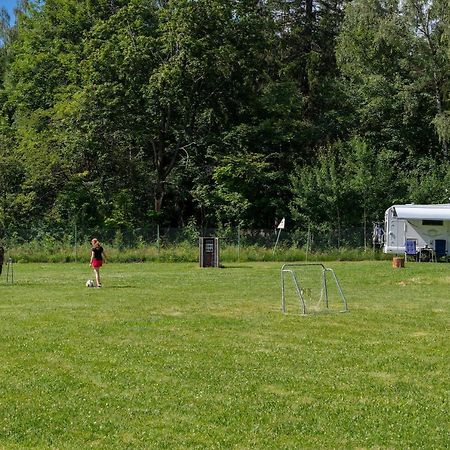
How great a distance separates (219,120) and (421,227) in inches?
655

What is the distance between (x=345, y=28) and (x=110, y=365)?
39.1 meters

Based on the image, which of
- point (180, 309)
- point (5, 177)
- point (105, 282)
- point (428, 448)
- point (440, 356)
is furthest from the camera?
point (5, 177)

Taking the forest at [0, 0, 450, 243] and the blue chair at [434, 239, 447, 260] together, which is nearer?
the blue chair at [434, 239, 447, 260]

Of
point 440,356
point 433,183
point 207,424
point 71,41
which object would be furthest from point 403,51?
point 207,424

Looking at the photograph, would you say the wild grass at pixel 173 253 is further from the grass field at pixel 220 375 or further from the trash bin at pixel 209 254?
the grass field at pixel 220 375

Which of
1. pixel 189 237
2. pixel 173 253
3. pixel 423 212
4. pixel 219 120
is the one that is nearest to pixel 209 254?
pixel 173 253

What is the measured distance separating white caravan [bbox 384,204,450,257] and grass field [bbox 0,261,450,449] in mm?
17614

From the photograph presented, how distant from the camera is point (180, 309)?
16.0m

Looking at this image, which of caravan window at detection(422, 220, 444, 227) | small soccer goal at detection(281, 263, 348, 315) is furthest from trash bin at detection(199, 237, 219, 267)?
caravan window at detection(422, 220, 444, 227)

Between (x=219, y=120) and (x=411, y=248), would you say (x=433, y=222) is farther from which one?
(x=219, y=120)

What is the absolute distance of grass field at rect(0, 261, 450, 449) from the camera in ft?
22.4

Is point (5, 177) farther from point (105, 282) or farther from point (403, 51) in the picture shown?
point (403, 51)

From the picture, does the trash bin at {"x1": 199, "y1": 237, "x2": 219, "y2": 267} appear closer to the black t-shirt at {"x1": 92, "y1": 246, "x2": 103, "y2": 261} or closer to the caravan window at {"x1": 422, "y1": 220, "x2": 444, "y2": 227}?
the black t-shirt at {"x1": 92, "y1": 246, "x2": 103, "y2": 261}

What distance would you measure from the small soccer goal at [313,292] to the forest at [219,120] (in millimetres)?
16588
